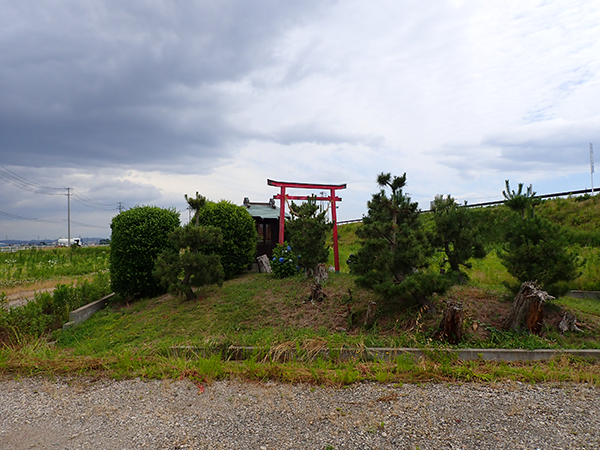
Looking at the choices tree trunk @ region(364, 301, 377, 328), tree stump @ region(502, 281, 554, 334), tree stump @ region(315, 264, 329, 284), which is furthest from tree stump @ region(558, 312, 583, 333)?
tree stump @ region(315, 264, 329, 284)

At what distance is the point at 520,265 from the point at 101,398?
5.79 metres

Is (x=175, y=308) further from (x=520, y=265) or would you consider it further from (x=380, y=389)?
(x=520, y=265)

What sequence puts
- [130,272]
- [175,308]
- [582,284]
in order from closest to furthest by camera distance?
1. [175,308]
2. [130,272]
3. [582,284]

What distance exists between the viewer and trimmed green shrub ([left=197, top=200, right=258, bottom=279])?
31.0 ft

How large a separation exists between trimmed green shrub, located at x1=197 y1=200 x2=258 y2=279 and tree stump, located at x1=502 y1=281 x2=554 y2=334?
6.75 m

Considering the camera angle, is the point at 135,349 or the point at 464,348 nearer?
the point at 464,348

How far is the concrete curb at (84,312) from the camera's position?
6.93m

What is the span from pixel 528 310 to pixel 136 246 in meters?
7.53

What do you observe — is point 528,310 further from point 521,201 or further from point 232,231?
point 232,231

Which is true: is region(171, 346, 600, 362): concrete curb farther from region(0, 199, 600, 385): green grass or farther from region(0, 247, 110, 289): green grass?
region(0, 247, 110, 289): green grass

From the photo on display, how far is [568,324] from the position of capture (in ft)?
16.3

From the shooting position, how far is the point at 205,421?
9.62ft

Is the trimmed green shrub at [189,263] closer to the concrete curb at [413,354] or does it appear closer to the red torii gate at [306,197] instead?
the concrete curb at [413,354]

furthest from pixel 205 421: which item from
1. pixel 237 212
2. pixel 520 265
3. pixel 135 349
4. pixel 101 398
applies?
pixel 237 212
